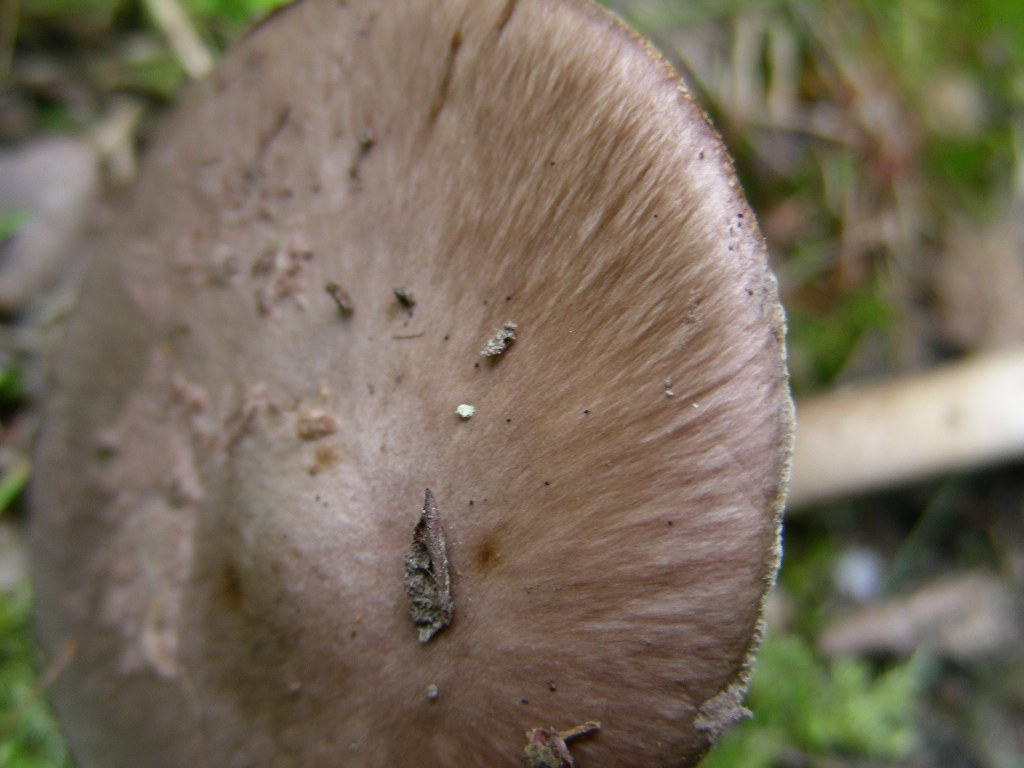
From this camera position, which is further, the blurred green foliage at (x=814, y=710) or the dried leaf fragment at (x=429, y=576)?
the blurred green foliage at (x=814, y=710)

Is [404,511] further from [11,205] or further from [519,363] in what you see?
[11,205]

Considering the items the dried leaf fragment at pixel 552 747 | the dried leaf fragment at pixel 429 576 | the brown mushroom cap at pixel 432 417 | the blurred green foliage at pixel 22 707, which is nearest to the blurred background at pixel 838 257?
the blurred green foliage at pixel 22 707

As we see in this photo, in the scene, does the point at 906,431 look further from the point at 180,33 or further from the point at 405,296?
the point at 180,33

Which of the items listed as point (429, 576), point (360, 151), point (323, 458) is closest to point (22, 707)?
point (323, 458)

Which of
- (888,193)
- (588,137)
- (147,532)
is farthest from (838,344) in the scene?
(147,532)

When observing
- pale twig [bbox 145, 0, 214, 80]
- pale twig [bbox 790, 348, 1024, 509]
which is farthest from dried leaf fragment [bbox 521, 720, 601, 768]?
pale twig [bbox 145, 0, 214, 80]

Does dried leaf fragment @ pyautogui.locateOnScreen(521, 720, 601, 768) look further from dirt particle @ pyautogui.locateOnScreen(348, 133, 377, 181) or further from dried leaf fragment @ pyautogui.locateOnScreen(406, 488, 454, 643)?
dirt particle @ pyautogui.locateOnScreen(348, 133, 377, 181)

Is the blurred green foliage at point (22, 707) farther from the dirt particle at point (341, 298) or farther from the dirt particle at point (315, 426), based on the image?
the dirt particle at point (341, 298)
